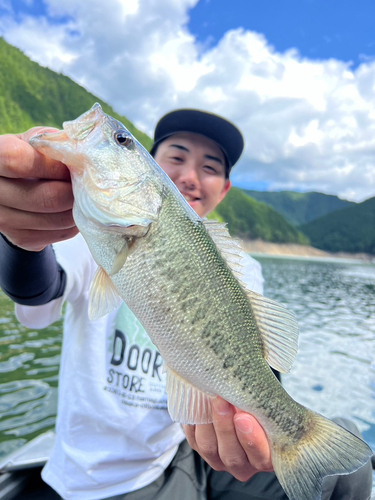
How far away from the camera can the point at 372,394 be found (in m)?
9.34

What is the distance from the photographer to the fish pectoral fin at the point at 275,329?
2082 mm

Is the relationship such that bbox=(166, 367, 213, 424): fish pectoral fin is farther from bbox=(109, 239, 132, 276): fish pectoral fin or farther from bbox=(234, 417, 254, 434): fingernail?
bbox=(109, 239, 132, 276): fish pectoral fin

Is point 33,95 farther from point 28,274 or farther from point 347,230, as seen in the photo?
point 347,230

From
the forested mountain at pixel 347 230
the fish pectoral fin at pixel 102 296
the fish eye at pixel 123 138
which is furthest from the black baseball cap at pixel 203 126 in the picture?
the forested mountain at pixel 347 230

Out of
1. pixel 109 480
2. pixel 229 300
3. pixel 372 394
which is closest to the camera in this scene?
pixel 229 300

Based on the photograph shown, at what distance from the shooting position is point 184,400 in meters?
1.99

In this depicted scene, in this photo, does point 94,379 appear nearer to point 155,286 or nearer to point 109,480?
point 109,480

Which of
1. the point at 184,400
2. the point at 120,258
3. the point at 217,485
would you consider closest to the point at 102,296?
the point at 120,258

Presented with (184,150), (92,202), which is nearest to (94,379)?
(92,202)

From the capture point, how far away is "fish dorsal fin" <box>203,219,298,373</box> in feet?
6.76

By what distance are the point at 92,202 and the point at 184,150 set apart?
2706 millimetres

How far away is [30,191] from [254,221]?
141 m

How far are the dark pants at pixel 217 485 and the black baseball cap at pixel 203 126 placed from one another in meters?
3.50

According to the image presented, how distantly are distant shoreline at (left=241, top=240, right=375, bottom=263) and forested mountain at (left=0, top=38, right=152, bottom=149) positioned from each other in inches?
2278
